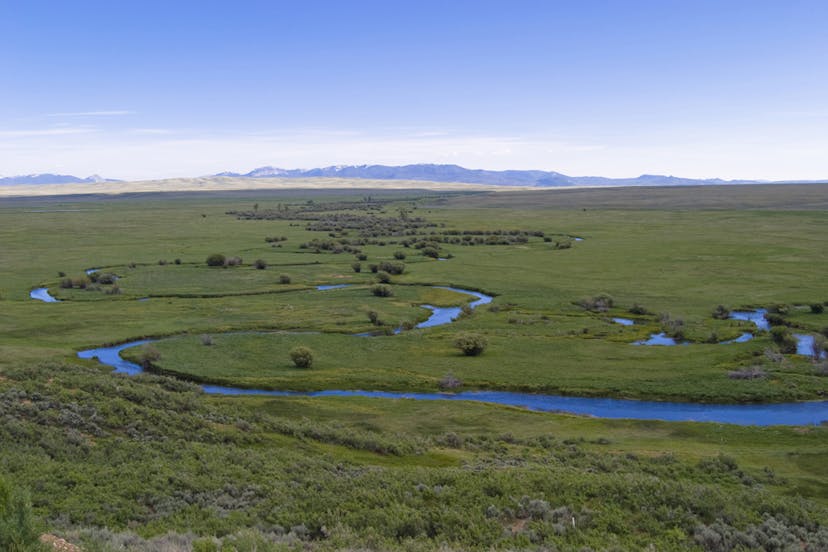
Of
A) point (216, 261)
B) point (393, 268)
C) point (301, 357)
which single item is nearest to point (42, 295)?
point (216, 261)

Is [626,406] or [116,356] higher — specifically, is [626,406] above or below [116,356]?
below

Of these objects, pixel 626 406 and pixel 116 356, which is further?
pixel 116 356

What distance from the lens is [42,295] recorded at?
72.2m

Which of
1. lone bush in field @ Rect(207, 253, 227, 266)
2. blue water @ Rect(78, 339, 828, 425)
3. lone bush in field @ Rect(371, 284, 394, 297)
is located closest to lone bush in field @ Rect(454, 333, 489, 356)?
blue water @ Rect(78, 339, 828, 425)

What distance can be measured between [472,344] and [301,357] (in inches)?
523

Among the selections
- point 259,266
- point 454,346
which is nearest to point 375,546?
point 454,346

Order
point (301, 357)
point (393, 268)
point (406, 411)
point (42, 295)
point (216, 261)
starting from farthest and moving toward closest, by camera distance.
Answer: point (216, 261)
point (393, 268)
point (42, 295)
point (301, 357)
point (406, 411)

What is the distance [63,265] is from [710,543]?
323 ft

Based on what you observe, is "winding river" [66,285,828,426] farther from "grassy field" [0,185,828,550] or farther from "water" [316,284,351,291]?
"water" [316,284,351,291]

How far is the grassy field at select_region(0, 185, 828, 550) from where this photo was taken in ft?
62.5

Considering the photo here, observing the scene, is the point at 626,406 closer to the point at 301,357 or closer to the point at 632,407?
the point at 632,407

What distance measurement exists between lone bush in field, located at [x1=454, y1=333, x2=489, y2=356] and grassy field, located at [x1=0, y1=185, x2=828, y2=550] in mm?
780

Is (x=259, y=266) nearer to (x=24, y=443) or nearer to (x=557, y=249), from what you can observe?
(x=557, y=249)

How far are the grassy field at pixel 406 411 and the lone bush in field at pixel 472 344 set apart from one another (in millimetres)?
780
